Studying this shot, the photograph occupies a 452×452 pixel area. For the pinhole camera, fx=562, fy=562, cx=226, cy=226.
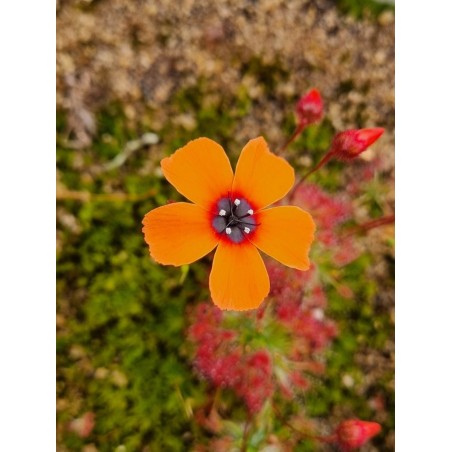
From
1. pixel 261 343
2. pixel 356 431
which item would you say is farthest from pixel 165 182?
pixel 356 431

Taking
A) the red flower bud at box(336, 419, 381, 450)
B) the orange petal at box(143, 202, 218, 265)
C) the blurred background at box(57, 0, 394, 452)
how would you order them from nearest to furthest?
the orange petal at box(143, 202, 218, 265), the red flower bud at box(336, 419, 381, 450), the blurred background at box(57, 0, 394, 452)

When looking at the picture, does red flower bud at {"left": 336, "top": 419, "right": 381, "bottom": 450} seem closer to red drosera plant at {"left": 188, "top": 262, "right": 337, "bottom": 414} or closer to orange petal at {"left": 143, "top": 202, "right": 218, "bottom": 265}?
red drosera plant at {"left": 188, "top": 262, "right": 337, "bottom": 414}

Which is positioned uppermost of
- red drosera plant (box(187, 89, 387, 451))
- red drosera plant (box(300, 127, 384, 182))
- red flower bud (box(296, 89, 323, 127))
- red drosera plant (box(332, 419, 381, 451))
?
red flower bud (box(296, 89, 323, 127))

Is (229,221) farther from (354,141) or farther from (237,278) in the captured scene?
(354,141)

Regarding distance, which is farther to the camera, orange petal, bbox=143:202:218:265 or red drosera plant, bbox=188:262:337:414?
red drosera plant, bbox=188:262:337:414

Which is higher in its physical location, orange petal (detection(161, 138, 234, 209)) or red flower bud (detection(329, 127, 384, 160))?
red flower bud (detection(329, 127, 384, 160))

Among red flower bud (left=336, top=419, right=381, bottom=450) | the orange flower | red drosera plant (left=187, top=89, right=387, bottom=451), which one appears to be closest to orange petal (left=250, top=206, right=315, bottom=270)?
the orange flower

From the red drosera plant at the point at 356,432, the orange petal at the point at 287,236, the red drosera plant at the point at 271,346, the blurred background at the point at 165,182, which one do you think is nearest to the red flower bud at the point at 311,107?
the red drosera plant at the point at 271,346
